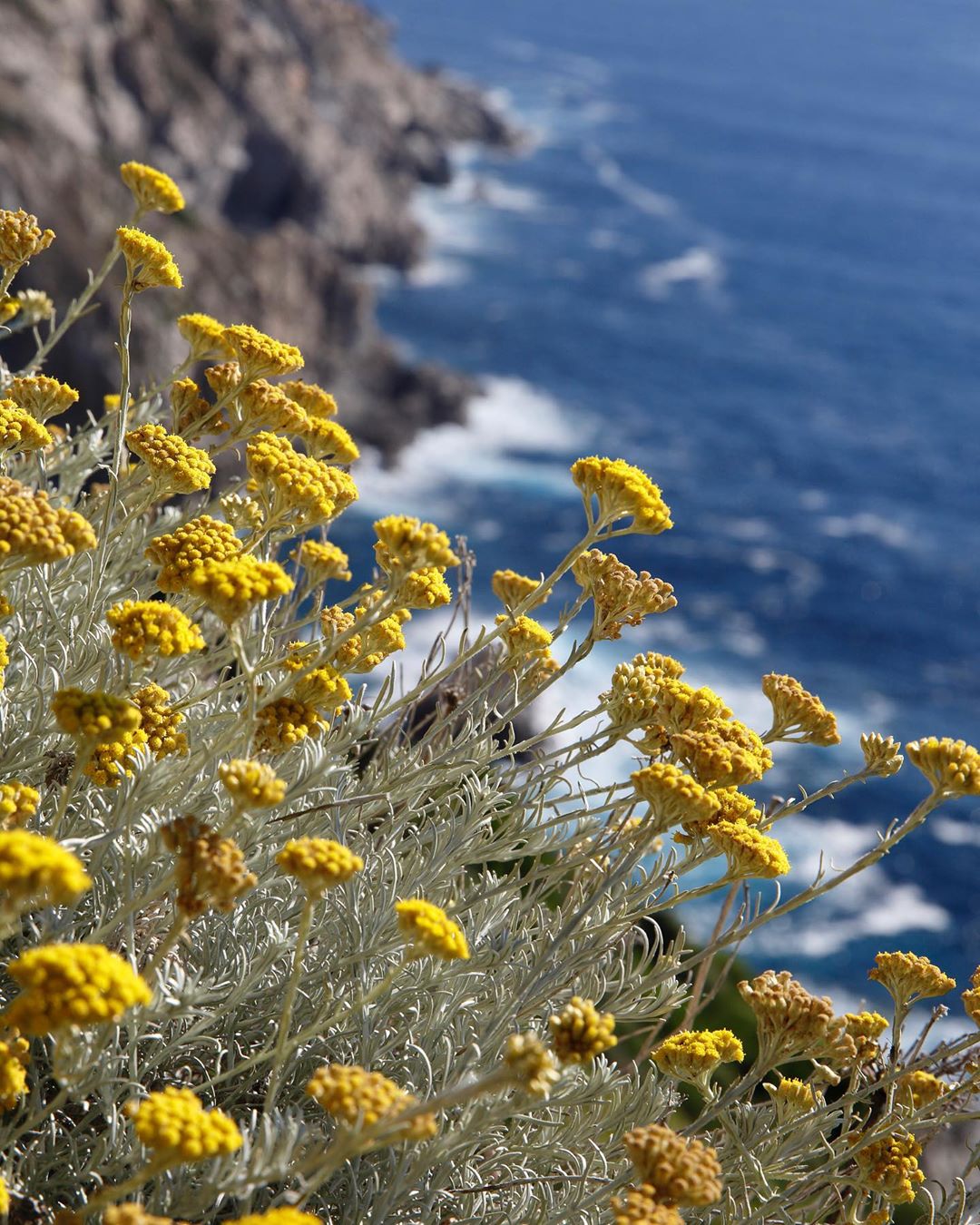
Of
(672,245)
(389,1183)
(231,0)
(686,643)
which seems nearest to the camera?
(389,1183)

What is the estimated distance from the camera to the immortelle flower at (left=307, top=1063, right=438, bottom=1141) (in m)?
2.22

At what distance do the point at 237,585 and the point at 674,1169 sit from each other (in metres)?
1.43

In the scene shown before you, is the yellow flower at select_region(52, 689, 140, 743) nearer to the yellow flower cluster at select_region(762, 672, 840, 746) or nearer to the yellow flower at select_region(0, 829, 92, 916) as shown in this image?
the yellow flower at select_region(0, 829, 92, 916)

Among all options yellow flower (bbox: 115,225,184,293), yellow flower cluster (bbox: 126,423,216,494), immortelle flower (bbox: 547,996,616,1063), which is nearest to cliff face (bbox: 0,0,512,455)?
yellow flower (bbox: 115,225,184,293)

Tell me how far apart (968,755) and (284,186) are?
62220mm

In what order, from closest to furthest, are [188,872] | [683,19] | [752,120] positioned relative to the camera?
1. [188,872]
2. [752,120]
3. [683,19]

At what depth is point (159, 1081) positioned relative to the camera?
3.15 meters

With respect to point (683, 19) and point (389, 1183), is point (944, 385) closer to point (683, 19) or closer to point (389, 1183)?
point (389, 1183)

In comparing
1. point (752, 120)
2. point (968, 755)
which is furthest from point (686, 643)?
point (752, 120)

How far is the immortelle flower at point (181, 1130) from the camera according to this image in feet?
6.75

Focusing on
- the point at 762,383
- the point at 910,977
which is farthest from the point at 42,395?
the point at 762,383

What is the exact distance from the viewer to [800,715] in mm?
3688

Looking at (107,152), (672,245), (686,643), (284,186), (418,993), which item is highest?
(672,245)

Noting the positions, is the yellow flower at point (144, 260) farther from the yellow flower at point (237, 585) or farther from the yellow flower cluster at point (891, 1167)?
the yellow flower cluster at point (891, 1167)
